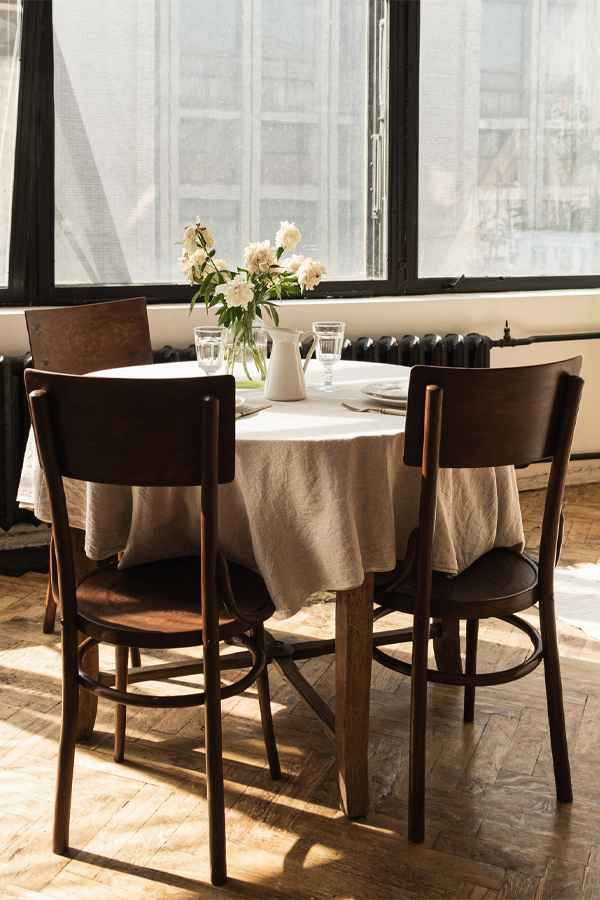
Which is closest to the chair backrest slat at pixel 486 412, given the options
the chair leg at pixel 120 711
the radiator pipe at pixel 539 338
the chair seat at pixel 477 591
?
the chair seat at pixel 477 591

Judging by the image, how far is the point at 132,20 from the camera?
134 inches

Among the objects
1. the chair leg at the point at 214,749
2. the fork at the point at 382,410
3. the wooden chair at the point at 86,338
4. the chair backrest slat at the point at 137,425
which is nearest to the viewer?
the chair backrest slat at the point at 137,425

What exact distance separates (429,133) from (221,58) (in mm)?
984

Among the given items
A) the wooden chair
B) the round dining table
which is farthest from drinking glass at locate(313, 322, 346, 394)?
the wooden chair

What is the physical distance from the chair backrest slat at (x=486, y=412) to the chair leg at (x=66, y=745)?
28.3 inches

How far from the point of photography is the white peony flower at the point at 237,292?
1.93m

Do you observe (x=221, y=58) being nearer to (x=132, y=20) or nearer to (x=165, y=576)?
(x=132, y=20)

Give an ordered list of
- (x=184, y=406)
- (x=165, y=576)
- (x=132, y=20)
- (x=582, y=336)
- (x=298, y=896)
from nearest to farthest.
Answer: (x=184, y=406), (x=298, y=896), (x=165, y=576), (x=132, y=20), (x=582, y=336)

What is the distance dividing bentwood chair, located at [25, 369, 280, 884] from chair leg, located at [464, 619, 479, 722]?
22.4 inches

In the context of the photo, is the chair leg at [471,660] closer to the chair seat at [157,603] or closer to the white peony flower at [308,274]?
the chair seat at [157,603]

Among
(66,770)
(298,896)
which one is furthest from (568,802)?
(66,770)

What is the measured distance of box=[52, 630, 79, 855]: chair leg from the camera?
160 cm

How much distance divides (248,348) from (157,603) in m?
0.74

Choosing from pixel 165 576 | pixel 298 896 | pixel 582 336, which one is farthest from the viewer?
pixel 582 336
